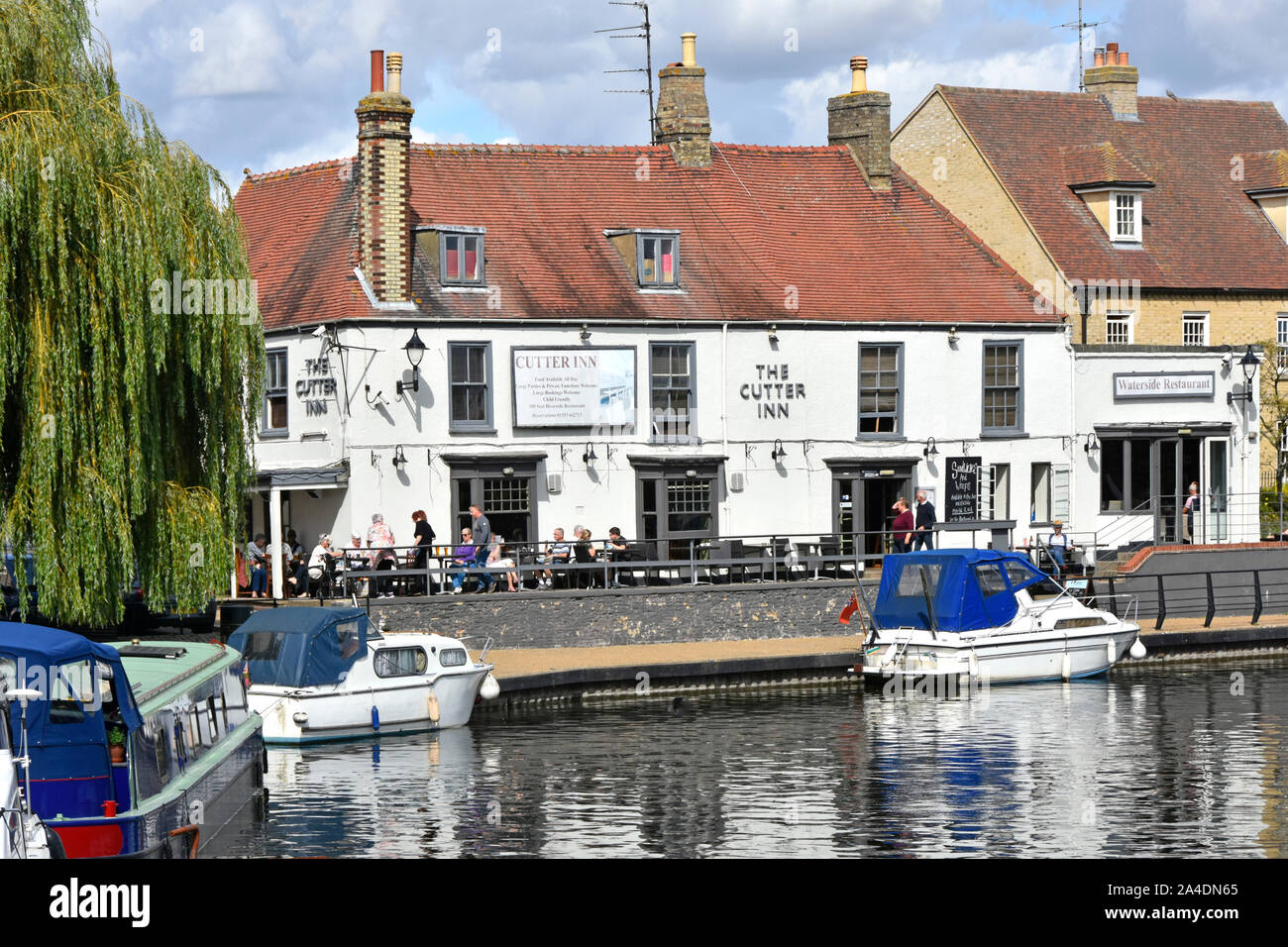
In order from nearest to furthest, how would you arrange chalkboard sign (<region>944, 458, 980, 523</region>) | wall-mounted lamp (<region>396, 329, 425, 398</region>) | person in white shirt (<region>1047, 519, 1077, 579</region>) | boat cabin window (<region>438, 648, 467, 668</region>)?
boat cabin window (<region>438, 648, 467, 668</region>)
wall-mounted lamp (<region>396, 329, 425, 398</region>)
person in white shirt (<region>1047, 519, 1077, 579</region>)
chalkboard sign (<region>944, 458, 980, 523</region>)

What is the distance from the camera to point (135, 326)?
20.2 meters

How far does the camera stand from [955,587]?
1142 inches

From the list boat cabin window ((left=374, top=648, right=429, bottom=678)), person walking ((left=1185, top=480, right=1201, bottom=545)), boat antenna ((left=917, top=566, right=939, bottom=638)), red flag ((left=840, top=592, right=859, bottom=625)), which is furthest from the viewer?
person walking ((left=1185, top=480, right=1201, bottom=545))

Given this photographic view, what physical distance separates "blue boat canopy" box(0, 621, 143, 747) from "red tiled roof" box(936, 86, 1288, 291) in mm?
32019

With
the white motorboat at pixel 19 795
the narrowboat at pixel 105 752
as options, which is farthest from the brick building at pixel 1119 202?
the white motorboat at pixel 19 795

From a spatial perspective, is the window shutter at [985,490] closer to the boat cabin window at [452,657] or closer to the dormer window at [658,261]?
the dormer window at [658,261]

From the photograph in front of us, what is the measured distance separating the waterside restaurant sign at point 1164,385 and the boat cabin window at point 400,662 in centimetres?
2050

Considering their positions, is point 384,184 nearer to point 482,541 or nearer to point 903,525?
point 482,541

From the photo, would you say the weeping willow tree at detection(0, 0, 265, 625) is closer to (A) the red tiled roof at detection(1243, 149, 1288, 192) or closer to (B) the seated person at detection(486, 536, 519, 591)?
(B) the seated person at detection(486, 536, 519, 591)

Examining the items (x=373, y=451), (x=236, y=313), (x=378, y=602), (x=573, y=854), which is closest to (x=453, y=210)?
(x=373, y=451)

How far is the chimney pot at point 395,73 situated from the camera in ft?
110

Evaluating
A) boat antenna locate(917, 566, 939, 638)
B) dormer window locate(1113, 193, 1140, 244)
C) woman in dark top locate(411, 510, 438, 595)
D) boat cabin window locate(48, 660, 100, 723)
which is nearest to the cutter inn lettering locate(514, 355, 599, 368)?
woman in dark top locate(411, 510, 438, 595)

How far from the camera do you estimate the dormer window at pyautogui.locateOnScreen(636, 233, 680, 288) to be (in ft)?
120

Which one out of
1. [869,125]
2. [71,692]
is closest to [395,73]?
[869,125]
